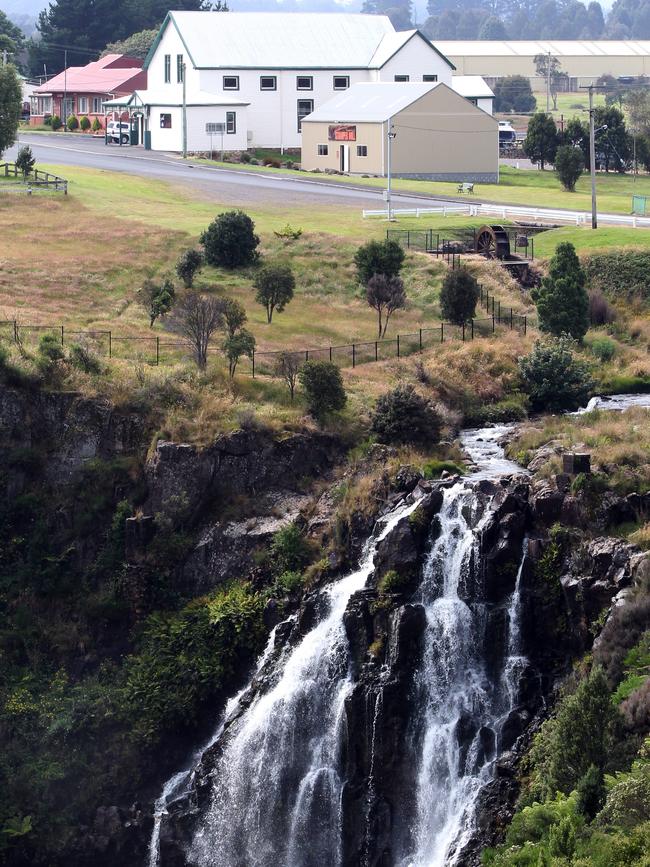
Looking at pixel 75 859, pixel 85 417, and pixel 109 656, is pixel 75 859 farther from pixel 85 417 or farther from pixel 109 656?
pixel 85 417

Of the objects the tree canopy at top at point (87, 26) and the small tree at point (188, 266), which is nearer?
the small tree at point (188, 266)

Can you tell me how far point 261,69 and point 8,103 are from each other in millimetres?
39463

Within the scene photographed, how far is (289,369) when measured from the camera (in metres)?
60.9

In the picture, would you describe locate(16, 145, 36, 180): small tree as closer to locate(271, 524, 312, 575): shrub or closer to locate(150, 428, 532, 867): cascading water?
locate(271, 524, 312, 575): shrub

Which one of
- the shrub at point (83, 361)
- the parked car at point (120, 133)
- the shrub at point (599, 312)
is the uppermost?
the parked car at point (120, 133)

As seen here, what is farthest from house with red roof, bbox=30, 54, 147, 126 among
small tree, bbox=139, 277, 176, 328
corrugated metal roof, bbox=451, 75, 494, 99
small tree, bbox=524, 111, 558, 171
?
small tree, bbox=139, 277, 176, 328

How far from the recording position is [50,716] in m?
50.3

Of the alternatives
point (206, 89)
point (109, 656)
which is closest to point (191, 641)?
point (109, 656)

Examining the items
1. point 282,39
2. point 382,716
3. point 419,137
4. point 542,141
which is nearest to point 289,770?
point 382,716

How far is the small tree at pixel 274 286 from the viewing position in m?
68.1

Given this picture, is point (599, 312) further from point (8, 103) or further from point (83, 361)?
point (8, 103)

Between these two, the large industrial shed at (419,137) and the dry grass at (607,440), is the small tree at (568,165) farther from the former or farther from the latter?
the dry grass at (607,440)

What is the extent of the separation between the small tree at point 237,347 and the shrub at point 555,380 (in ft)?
38.3

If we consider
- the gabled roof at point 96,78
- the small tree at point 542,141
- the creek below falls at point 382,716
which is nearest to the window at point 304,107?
the small tree at point 542,141
